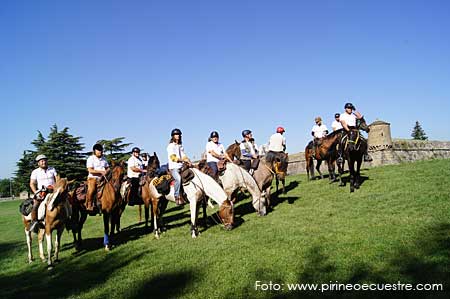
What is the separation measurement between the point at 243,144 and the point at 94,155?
17.2 feet

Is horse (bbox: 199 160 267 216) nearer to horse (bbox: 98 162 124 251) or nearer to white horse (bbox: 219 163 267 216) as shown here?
white horse (bbox: 219 163 267 216)

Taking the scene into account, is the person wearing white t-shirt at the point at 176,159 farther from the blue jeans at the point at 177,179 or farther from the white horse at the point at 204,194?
the white horse at the point at 204,194

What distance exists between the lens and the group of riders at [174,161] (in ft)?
29.6

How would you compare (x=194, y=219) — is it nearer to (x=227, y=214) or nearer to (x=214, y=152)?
(x=227, y=214)

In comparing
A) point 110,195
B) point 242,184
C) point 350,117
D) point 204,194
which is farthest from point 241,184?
point 350,117

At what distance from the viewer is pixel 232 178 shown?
10266mm

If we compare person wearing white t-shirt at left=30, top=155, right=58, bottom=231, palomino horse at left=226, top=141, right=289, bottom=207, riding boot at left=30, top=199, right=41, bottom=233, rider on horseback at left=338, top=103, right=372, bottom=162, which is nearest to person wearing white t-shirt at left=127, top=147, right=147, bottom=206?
person wearing white t-shirt at left=30, top=155, right=58, bottom=231

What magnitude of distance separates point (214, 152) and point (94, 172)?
3.57 m

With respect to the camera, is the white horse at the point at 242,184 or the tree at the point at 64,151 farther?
the tree at the point at 64,151

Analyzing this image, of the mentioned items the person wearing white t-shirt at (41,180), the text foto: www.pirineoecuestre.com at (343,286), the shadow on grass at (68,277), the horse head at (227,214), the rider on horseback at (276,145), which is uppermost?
the rider on horseback at (276,145)

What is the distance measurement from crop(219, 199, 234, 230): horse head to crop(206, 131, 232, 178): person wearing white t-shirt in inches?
64.6

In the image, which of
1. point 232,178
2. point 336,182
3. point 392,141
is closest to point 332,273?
point 232,178

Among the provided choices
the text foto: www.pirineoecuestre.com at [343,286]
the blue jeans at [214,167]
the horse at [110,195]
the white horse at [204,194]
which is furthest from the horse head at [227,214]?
the text foto: www.pirineoecuestre.com at [343,286]

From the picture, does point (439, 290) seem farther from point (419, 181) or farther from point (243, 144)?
point (243, 144)
